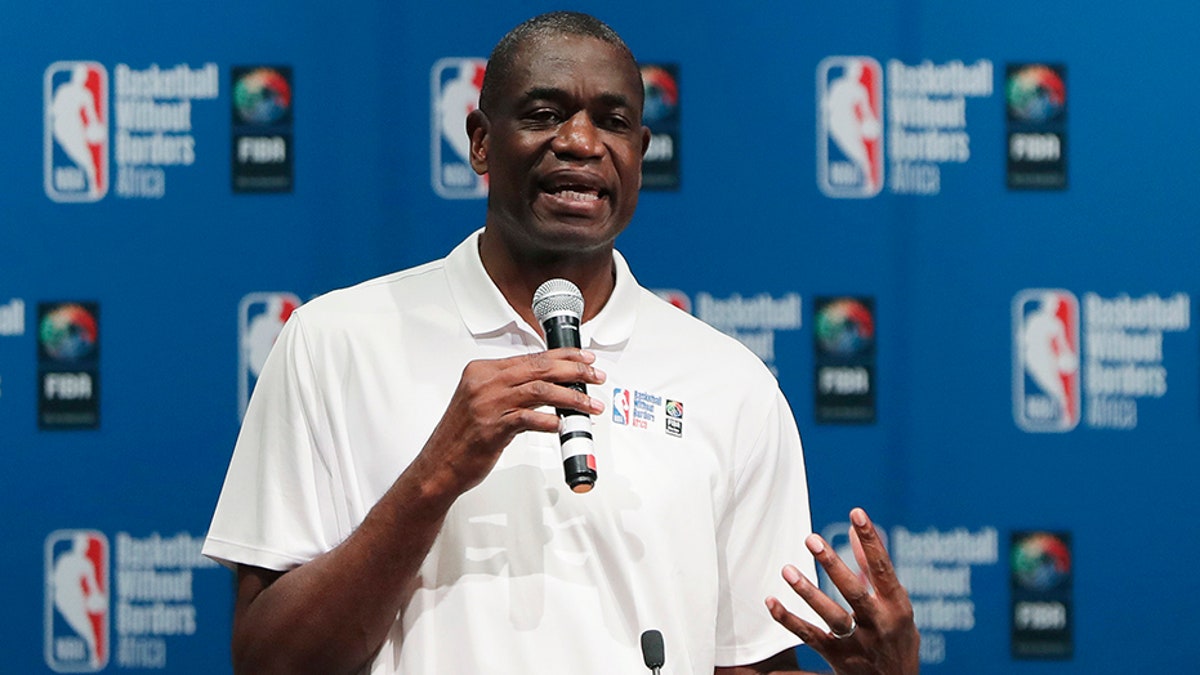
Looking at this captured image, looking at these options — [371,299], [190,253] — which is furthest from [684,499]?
[190,253]

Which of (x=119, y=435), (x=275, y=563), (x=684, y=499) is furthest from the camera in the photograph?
(x=119, y=435)

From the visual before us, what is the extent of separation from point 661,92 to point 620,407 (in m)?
1.33

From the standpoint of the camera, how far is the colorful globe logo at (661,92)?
112 inches


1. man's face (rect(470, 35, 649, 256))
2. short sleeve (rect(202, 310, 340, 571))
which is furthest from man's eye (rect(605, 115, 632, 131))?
short sleeve (rect(202, 310, 340, 571))

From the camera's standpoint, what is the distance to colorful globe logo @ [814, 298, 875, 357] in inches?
111

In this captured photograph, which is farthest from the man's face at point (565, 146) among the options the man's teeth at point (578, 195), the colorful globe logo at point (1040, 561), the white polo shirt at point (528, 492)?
the colorful globe logo at point (1040, 561)

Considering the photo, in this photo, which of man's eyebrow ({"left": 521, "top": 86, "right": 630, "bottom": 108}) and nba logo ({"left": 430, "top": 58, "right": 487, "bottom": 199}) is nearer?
man's eyebrow ({"left": 521, "top": 86, "right": 630, "bottom": 108})

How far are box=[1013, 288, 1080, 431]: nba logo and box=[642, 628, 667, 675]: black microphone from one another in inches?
61.8

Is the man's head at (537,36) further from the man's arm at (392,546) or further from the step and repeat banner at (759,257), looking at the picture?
the step and repeat banner at (759,257)

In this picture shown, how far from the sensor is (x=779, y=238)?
2822 millimetres

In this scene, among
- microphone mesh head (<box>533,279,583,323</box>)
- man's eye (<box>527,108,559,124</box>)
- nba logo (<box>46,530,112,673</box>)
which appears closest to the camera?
microphone mesh head (<box>533,279,583,323</box>)

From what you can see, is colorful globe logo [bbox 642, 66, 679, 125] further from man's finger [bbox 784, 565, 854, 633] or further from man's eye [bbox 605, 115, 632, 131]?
man's finger [bbox 784, 565, 854, 633]

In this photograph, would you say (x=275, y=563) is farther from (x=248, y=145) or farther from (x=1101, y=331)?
(x=1101, y=331)

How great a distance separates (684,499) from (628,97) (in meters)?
0.51
